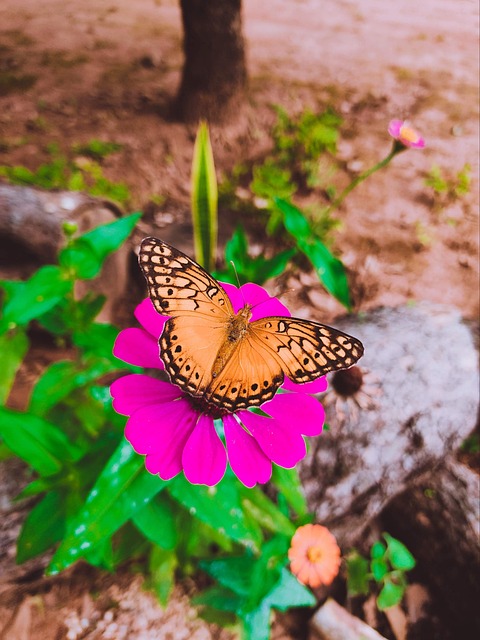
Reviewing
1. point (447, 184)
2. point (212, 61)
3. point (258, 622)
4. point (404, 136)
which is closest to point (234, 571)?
point (258, 622)

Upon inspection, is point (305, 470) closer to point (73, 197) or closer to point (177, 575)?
point (177, 575)

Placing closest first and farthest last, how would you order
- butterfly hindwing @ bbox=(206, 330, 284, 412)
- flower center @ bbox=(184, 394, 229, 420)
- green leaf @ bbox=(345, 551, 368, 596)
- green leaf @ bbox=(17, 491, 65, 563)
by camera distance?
butterfly hindwing @ bbox=(206, 330, 284, 412) → flower center @ bbox=(184, 394, 229, 420) → green leaf @ bbox=(17, 491, 65, 563) → green leaf @ bbox=(345, 551, 368, 596)

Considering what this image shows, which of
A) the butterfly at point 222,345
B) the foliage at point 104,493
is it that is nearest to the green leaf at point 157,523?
the foliage at point 104,493

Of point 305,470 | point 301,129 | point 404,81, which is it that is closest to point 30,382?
point 305,470

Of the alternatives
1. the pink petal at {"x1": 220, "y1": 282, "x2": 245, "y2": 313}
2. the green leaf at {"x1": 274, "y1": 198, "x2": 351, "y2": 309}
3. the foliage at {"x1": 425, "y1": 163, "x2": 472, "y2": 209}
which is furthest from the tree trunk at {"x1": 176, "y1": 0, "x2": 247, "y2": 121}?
the pink petal at {"x1": 220, "y1": 282, "x2": 245, "y2": 313}

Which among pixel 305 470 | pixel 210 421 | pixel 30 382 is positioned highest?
pixel 210 421

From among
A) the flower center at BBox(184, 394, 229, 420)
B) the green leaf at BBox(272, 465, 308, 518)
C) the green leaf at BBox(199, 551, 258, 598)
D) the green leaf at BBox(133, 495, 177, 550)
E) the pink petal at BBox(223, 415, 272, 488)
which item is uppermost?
the flower center at BBox(184, 394, 229, 420)

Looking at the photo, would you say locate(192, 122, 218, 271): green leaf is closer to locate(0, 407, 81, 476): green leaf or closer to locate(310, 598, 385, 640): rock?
locate(0, 407, 81, 476): green leaf
